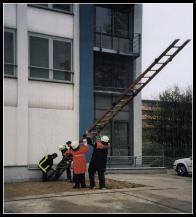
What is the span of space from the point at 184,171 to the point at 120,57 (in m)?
6.92

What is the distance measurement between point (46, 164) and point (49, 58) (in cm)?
416

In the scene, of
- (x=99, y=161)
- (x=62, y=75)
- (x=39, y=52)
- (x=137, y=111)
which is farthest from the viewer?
(x=137, y=111)

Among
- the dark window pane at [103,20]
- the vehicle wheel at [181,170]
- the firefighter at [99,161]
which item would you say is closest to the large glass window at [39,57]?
the firefighter at [99,161]

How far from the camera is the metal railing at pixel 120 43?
21359 mm

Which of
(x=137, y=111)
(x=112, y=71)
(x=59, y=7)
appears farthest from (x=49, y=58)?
(x=137, y=111)

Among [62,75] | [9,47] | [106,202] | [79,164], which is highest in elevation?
[9,47]

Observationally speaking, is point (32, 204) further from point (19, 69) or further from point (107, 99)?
point (107, 99)

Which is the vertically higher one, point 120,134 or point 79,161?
point 120,134

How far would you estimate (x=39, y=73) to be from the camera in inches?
609

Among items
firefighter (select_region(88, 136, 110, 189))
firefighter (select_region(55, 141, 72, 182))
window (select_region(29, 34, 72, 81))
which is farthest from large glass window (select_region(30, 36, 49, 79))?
firefighter (select_region(88, 136, 110, 189))

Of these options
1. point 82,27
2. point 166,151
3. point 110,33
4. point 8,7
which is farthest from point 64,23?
point 166,151

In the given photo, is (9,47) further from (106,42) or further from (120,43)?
(120,43)

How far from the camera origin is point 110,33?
21.8 meters

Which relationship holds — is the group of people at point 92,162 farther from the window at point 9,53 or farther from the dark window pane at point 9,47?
the dark window pane at point 9,47
